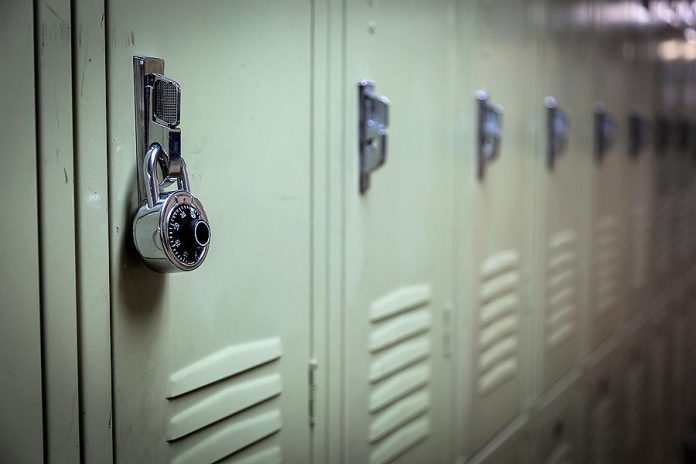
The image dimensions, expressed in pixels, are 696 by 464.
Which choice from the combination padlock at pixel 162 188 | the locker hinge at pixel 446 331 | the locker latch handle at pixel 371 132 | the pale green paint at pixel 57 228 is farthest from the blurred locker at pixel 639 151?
the pale green paint at pixel 57 228

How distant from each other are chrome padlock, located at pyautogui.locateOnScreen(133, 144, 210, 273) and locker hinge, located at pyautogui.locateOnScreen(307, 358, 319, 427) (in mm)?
478

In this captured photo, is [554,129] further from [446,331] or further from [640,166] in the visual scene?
[640,166]

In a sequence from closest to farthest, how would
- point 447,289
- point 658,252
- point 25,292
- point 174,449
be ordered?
point 25,292 → point 174,449 → point 447,289 → point 658,252

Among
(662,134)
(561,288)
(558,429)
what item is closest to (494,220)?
(561,288)

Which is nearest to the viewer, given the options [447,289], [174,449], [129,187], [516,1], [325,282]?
[129,187]

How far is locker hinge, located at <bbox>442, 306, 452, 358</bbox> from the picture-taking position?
1970 mm

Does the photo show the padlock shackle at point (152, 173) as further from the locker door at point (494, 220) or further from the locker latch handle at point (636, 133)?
the locker latch handle at point (636, 133)

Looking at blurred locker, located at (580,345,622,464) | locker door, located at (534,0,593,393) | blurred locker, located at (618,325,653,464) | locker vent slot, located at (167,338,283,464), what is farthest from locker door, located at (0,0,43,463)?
blurred locker, located at (618,325,653,464)

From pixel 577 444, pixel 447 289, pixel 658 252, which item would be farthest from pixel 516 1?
pixel 658 252

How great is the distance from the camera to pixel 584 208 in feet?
9.61

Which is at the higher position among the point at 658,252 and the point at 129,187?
the point at 129,187

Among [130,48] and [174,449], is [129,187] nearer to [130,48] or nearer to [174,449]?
[130,48]

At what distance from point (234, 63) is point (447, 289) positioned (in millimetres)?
977

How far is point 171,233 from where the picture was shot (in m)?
1.00
